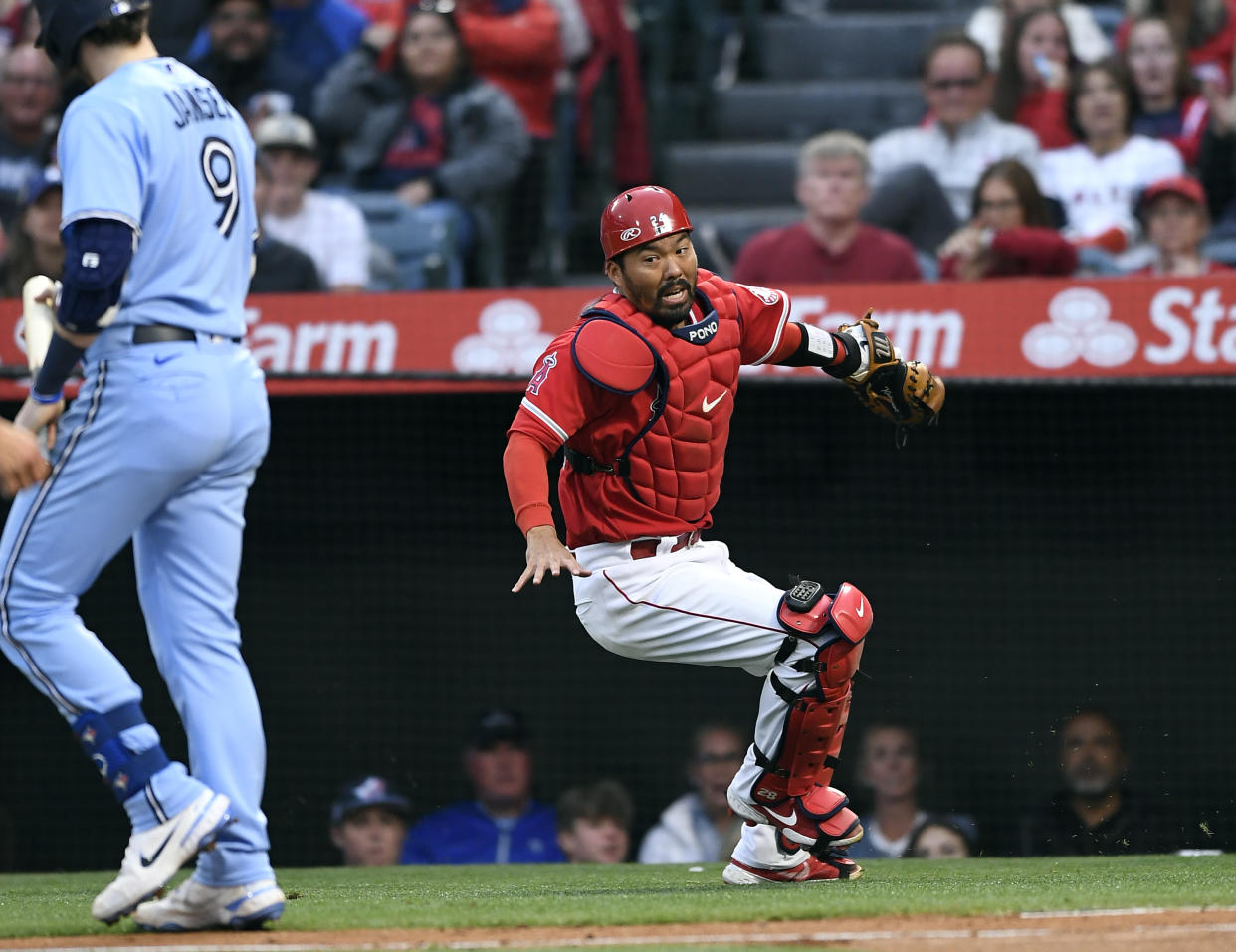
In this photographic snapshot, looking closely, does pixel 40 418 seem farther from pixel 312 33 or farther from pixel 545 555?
pixel 312 33

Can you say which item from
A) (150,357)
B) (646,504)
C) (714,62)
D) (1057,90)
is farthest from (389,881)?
(714,62)

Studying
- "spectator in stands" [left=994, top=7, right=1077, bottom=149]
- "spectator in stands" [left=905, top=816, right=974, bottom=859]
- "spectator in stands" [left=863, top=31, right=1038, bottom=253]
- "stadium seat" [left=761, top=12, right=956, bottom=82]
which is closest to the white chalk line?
"spectator in stands" [left=905, top=816, right=974, bottom=859]

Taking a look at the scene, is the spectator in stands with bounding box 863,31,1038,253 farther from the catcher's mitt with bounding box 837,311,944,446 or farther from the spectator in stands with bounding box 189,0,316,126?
the spectator in stands with bounding box 189,0,316,126

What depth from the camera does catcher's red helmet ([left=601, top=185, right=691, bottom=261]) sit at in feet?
13.7

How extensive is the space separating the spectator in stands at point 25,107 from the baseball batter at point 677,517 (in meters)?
4.86

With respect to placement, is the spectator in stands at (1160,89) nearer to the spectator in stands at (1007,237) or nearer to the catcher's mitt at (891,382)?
the spectator in stands at (1007,237)

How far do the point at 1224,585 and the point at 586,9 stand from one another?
400 centimetres

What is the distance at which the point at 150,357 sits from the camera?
3.29 meters

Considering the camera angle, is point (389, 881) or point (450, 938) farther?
point (389, 881)

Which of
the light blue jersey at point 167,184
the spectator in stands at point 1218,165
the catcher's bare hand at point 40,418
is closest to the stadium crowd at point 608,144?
the spectator in stands at point 1218,165

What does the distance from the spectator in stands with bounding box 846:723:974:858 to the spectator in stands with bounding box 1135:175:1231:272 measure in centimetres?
203

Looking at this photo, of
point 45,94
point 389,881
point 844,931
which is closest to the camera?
point 844,931

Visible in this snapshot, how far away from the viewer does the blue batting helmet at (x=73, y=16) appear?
3.33m

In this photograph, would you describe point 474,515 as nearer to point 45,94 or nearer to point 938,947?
point 45,94
